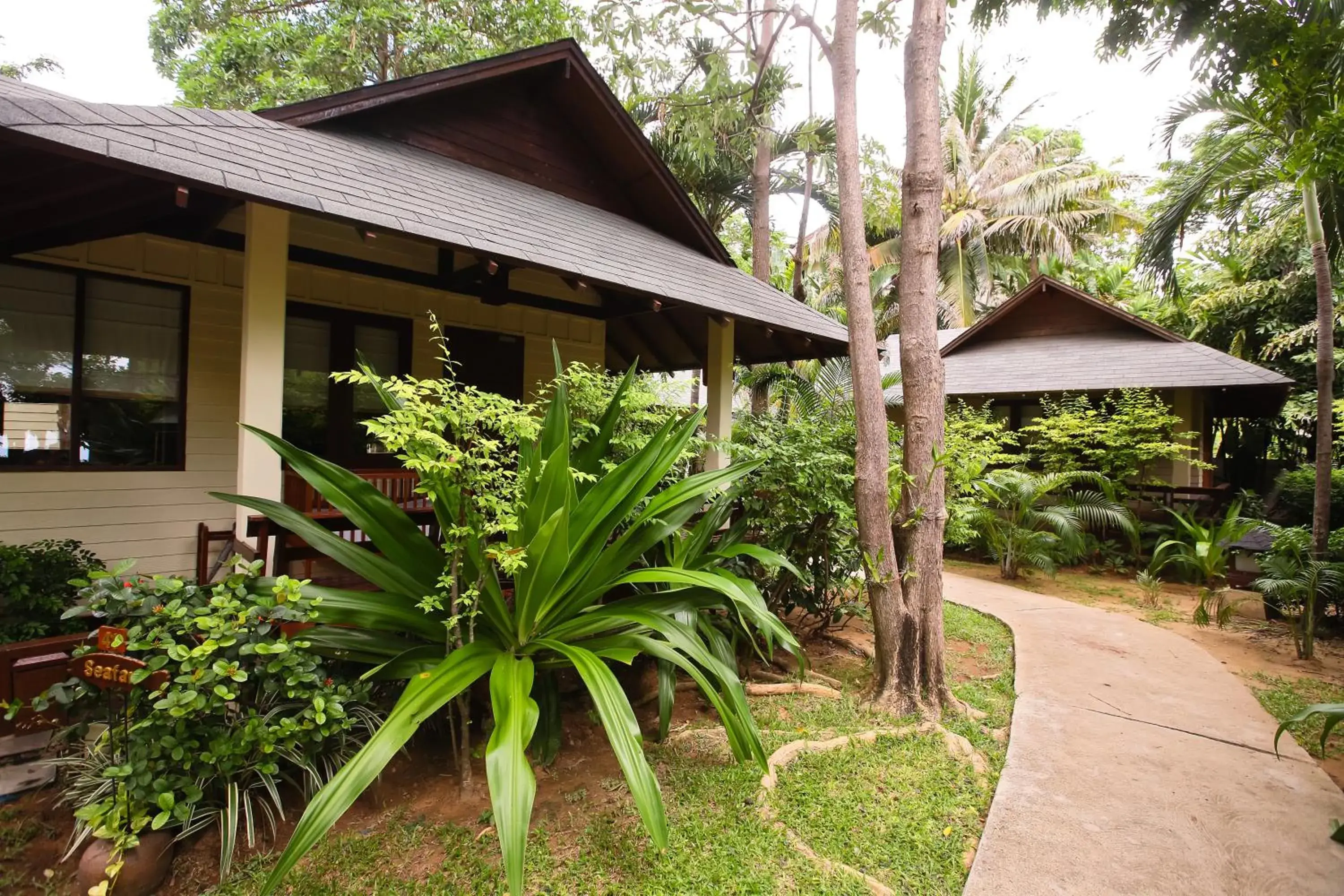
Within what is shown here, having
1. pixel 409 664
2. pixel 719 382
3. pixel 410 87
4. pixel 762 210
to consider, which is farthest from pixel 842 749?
pixel 762 210

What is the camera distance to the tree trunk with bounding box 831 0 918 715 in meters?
4.17

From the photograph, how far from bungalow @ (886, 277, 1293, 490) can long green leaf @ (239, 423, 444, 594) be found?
11.6 meters

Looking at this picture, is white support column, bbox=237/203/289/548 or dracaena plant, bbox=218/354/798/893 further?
white support column, bbox=237/203/289/548

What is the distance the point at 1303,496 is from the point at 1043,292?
6.04 meters

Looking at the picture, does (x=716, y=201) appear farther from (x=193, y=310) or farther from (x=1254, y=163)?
(x=193, y=310)

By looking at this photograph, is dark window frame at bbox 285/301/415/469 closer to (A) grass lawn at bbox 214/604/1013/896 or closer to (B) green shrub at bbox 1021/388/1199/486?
(A) grass lawn at bbox 214/604/1013/896

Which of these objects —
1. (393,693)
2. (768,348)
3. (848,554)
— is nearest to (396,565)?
(393,693)

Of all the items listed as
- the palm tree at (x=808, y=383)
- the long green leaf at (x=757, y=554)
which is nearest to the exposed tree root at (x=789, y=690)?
the long green leaf at (x=757, y=554)

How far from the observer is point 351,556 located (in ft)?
9.93

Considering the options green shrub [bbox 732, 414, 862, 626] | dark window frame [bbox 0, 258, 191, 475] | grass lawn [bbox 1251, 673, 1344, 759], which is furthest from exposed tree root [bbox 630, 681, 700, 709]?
dark window frame [bbox 0, 258, 191, 475]

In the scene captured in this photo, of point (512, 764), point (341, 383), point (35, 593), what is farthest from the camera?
point (341, 383)

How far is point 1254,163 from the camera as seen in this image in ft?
23.7

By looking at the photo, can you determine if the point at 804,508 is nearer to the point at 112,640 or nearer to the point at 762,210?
the point at 112,640

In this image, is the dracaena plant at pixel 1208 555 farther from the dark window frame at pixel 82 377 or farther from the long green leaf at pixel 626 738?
the dark window frame at pixel 82 377
